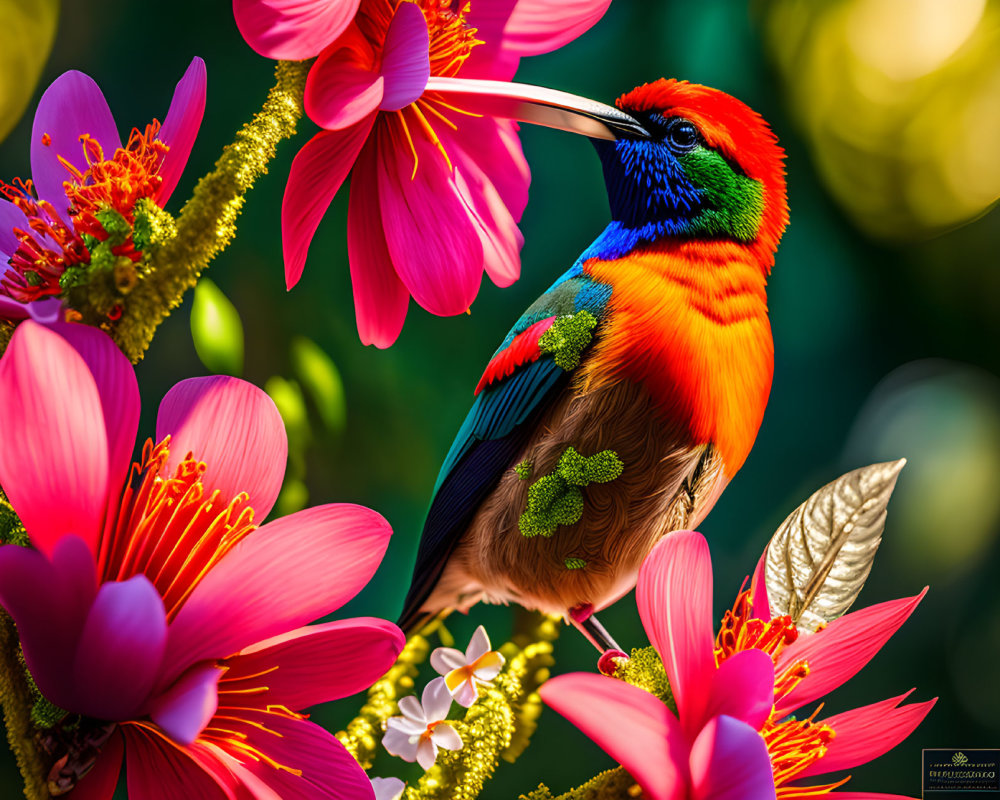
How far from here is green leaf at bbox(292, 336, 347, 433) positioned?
579 mm

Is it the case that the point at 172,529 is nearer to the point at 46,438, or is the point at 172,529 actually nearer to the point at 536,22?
the point at 46,438

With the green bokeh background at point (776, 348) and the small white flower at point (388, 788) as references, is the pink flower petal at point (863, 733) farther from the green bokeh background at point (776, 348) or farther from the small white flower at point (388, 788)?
the small white flower at point (388, 788)

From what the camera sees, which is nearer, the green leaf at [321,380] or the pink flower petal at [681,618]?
the pink flower petal at [681,618]

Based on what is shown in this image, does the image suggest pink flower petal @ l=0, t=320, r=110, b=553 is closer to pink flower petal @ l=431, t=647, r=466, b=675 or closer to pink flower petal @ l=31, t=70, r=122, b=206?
pink flower petal @ l=31, t=70, r=122, b=206

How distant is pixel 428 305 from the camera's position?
0.53 metres

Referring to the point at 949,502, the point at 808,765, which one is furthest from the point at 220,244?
the point at 949,502

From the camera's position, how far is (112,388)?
1.24 ft

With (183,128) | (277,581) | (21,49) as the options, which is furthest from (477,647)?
(21,49)

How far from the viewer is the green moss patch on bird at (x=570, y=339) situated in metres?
0.54

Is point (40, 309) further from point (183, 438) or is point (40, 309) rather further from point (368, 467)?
point (368, 467)

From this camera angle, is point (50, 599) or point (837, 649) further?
point (837, 649)

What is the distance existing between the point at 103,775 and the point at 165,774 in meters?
0.03

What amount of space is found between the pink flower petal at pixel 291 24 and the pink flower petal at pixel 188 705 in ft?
1.15

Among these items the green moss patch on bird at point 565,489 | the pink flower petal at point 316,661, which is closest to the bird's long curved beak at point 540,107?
A: the green moss patch on bird at point 565,489
